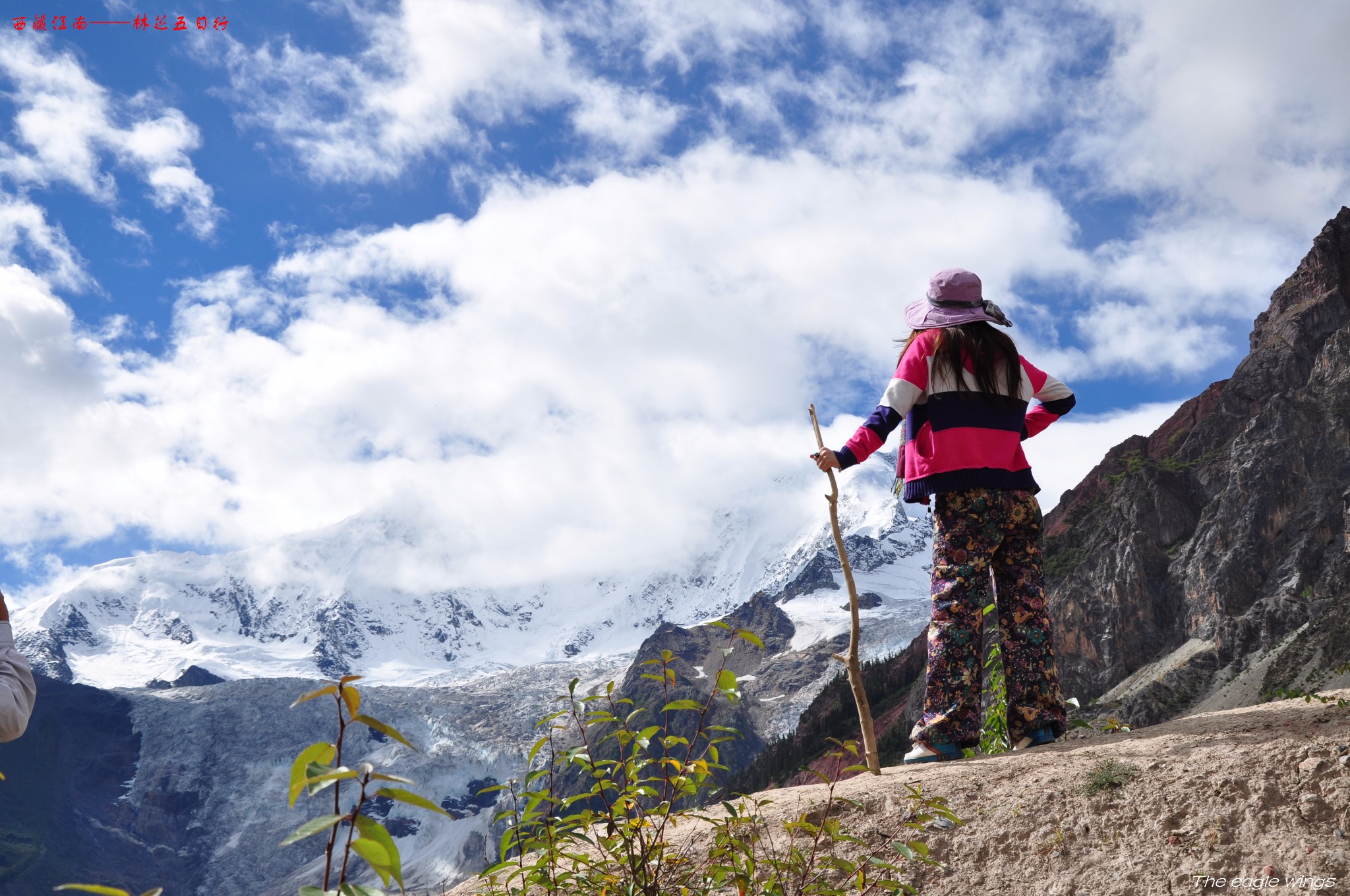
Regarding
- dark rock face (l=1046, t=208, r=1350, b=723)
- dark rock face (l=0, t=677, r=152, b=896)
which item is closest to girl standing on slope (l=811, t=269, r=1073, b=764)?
dark rock face (l=1046, t=208, r=1350, b=723)

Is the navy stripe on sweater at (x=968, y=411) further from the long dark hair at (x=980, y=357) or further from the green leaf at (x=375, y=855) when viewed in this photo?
the green leaf at (x=375, y=855)

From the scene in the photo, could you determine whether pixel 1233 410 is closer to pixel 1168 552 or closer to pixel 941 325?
pixel 1168 552

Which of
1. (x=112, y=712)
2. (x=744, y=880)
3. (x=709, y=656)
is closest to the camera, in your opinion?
(x=744, y=880)

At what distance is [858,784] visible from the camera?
383cm

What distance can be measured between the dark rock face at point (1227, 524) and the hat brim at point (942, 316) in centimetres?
5731

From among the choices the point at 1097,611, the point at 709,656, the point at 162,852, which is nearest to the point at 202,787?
the point at 162,852

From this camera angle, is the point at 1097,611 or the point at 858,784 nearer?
the point at 858,784

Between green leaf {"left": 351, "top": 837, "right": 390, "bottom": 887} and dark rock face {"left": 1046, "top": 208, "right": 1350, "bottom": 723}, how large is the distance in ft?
200

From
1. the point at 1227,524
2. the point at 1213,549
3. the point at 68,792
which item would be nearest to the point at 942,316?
the point at 1213,549

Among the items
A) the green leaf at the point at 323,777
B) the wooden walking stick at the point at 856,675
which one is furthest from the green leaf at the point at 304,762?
the wooden walking stick at the point at 856,675

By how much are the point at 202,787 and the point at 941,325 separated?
16003cm

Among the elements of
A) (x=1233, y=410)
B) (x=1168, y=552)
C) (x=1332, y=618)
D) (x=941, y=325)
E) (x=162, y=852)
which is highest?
(x=1233, y=410)

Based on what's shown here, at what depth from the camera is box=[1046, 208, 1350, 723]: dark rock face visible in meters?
62.9

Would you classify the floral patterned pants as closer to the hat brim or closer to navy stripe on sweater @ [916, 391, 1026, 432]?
navy stripe on sweater @ [916, 391, 1026, 432]
